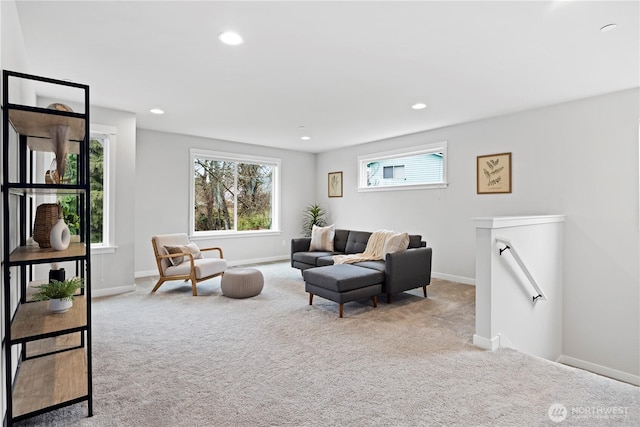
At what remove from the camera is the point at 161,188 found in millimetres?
5977

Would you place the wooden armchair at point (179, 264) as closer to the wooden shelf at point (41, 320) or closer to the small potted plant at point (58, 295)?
the wooden shelf at point (41, 320)

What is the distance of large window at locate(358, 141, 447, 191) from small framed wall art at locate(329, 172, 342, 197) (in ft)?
1.98

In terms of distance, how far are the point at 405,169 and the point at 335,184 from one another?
1836 millimetres

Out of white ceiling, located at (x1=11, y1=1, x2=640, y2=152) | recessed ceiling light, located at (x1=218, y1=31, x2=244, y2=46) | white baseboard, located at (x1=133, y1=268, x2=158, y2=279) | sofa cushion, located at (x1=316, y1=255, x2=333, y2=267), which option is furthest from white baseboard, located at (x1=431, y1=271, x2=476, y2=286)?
white baseboard, located at (x1=133, y1=268, x2=158, y2=279)

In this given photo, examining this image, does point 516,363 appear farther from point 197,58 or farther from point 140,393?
point 197,58

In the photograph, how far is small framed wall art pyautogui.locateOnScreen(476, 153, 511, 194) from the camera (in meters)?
4.86

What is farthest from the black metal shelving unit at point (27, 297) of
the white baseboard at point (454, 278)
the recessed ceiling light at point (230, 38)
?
the white baseboard at point (454, 278)

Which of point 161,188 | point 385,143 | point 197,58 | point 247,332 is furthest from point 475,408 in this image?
point 161,188

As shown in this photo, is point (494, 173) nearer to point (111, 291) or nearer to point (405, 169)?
point (405, 169)

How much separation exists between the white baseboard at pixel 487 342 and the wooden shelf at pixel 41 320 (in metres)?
2.94

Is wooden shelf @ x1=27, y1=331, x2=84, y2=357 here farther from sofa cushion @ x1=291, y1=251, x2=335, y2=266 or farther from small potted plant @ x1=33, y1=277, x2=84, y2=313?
sofa cushion @ x1=291, y1=251, x2=335, y2=266

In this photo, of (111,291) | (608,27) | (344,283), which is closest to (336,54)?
(608,27)

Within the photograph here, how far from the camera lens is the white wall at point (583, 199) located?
3.82 m

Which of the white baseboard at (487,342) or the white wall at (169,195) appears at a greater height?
the white wall at (169,195)
